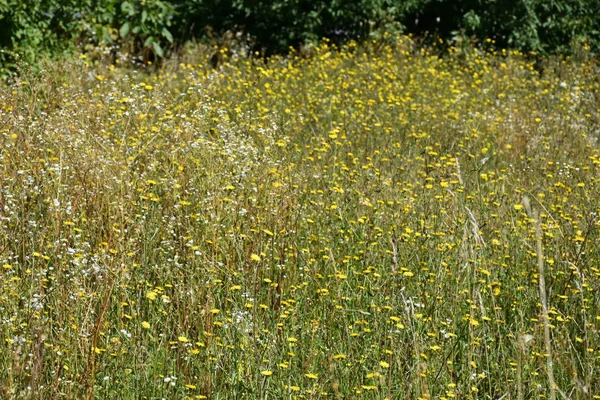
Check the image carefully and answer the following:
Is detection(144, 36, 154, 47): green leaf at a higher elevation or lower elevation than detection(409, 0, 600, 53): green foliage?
higher

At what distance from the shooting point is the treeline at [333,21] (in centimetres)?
916

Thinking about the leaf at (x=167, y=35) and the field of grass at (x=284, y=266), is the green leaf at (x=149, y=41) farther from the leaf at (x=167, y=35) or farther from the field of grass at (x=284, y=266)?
the field of grass at (x=284, y=266)

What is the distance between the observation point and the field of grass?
2.98 meters

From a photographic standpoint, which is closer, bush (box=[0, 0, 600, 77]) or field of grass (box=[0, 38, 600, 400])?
field of grass (box=[0, 38, 600, 400])

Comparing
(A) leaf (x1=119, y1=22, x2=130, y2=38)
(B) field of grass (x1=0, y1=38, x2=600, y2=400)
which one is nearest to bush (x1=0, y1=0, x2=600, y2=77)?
(A) leaf (x1=119, y1=22, x2=130, y2=38)

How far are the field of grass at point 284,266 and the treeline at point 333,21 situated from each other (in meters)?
3.01

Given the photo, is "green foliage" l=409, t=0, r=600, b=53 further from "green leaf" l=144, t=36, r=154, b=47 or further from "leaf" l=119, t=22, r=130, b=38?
"leaf" l=119, t=22, r=130, b=38

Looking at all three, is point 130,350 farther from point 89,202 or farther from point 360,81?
point 360,81

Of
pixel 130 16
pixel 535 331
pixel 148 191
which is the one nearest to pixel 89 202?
pixel 148 191

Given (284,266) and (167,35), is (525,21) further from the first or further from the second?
(284,266)

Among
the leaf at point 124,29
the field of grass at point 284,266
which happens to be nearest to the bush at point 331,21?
the leaf at point 124,29

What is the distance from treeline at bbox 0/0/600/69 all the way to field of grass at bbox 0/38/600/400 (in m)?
3.01

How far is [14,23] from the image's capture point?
7109 millimetres

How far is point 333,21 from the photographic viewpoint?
10211 millimetres
